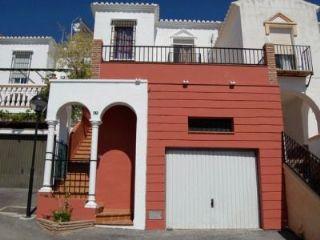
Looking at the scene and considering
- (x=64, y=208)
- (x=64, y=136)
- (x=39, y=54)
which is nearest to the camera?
(x=64, y=208)

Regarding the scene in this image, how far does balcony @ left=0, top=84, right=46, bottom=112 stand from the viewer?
15.5 meters

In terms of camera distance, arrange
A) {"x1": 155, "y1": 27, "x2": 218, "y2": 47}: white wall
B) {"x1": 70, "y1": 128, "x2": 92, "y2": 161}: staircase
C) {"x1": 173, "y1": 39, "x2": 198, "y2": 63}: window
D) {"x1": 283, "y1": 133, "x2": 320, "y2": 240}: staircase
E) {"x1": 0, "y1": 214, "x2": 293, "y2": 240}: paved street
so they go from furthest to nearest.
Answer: {"x1": 155, "y1": 27, "x2": 218, "y2": 47}: white wall < {"x1": 173, "y1": 39, "x2": 198, "y2": 63}: window < {"x1": 70, "y1": 128, "x2": 92, "y2": 161}: staircase < {"x1": 283, "y1": 133, "x2": 320, "y2": 240}: staircase < {"x1": 0, "y1": 214, "x2": 293, "y2": 240}: paved street

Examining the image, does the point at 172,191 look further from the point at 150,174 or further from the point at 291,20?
the point at 291,20

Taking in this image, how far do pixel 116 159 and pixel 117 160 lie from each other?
5 cm

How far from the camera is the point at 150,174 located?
10930 millimetres

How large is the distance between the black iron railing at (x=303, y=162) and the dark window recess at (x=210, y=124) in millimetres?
1858

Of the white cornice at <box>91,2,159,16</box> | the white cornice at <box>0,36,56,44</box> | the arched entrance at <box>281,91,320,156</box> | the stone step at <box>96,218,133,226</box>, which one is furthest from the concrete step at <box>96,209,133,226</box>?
the white cornice at <box>0,36,56,44</box>

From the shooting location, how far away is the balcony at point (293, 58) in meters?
15.4

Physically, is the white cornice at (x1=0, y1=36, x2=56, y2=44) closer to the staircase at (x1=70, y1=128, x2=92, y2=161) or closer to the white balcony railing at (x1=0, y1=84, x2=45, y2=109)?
the white balcony railing at (x1=0, y1=84, x2=45, y2=109)

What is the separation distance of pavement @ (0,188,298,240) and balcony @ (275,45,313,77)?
7883mm

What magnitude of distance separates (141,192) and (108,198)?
1.28 meters

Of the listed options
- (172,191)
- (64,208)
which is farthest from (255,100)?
(64,208)

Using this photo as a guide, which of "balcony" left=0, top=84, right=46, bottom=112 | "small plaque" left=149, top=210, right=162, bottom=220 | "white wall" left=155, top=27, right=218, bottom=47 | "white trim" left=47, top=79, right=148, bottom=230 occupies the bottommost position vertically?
"small plaque" left=149, top=210, right=162, bottom=220

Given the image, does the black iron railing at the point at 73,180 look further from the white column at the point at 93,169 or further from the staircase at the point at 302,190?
the staircase at the point at 302,190
